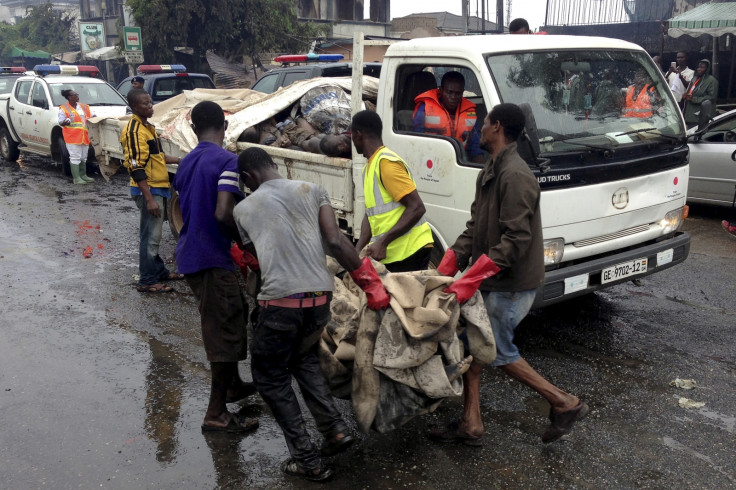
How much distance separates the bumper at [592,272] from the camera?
4367mm

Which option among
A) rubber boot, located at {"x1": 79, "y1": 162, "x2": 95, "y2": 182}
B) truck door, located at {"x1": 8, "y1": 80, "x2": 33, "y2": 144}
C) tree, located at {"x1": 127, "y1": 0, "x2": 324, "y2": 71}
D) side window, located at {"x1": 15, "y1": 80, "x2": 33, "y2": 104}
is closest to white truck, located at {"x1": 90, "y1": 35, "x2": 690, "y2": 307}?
rubber boot, located at {"x1": 79, "y1": 162, "x2": 95, "y2": 182}

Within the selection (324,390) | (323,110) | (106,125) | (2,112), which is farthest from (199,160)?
(2,112)

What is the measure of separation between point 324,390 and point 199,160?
4.69 feet

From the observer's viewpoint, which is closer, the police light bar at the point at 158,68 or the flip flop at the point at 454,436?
the flip flop at the point at 454,436

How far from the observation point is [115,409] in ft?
14.0

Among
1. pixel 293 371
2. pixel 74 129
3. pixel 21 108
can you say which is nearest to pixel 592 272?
pixel 293 371

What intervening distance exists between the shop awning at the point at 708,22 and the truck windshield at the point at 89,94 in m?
10.8

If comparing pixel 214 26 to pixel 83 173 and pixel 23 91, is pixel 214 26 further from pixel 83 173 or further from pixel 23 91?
pixel 83 173

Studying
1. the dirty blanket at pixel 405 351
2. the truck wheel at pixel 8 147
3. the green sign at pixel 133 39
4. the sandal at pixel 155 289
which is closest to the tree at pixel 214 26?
the green sign at pixel 133 39

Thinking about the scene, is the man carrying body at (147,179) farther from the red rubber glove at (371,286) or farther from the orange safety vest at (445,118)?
the red rubber glove at (371,286)

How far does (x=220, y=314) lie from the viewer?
3812 mm

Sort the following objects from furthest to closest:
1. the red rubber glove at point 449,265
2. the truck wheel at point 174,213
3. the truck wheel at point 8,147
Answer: the truck wheel at point 8,147, the truck wheel at point 174,213, the red rubber glove at point 449,265

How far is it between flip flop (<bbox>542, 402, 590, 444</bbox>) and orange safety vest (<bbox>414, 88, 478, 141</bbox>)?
1987 millimetres

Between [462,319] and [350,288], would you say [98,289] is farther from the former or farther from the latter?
[462,319]
